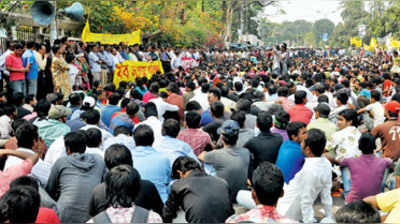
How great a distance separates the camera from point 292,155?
4668 mm

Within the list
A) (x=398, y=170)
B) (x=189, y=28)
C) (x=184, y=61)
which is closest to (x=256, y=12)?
(x=189, y=28)

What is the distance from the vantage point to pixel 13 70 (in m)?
8.60

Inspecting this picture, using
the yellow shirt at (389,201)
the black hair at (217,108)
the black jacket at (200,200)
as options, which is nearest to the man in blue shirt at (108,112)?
the black hair at (217,108)

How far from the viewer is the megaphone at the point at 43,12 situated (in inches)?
360

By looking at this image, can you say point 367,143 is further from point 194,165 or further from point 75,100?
point 75,100

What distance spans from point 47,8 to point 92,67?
107 inches

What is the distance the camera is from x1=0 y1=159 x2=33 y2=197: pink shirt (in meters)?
3.55

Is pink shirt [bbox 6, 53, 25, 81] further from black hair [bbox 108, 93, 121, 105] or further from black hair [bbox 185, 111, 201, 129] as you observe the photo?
black hair [bbox 185, 111, 201, 129]

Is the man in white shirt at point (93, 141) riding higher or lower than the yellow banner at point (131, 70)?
lower

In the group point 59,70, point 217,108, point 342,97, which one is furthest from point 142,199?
point 59,70

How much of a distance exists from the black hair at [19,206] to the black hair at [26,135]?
161 centimetres

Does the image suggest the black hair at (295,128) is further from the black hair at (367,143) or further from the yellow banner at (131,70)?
the yellow banner at (131,70)

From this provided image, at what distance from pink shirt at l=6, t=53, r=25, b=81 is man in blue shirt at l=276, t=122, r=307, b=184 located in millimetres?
6365

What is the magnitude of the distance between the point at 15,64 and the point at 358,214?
26.3ft
